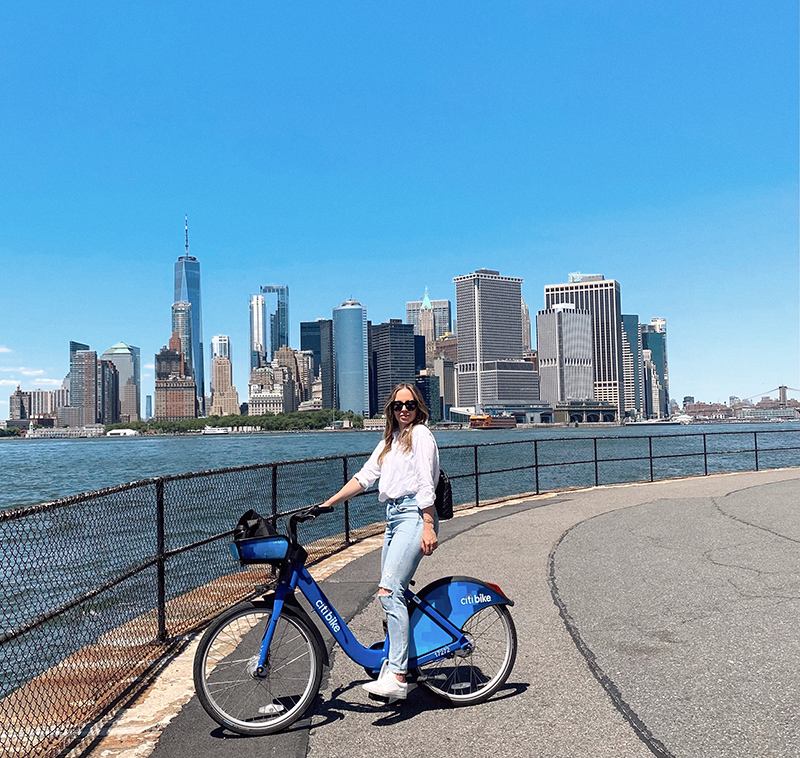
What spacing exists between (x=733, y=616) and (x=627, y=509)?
27.9ft

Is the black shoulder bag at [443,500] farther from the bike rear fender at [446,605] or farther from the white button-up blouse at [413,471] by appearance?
the bike rear fender at [446,605]

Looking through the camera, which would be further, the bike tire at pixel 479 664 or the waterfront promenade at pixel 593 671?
the bike tire at pixel 479 664

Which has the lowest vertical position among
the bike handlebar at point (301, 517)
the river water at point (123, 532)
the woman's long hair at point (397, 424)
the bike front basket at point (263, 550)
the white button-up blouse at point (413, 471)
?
the river water at point (123, 532)

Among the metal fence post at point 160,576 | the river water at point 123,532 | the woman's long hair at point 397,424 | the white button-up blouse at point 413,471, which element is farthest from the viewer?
the river water at point 123,532

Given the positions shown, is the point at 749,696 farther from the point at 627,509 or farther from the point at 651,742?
the point at 627,509

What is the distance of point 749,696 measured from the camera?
5.02 meters

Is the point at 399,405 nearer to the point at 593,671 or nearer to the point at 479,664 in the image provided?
the point at 479,664

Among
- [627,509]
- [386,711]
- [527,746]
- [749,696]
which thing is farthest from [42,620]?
[627,509]

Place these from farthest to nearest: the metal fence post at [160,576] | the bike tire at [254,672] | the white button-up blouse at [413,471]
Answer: the metal fence post at [160,576]
the white button-up blouse at [413,471]
the bike tire at [254,672]

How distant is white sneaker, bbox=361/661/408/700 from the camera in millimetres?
4840

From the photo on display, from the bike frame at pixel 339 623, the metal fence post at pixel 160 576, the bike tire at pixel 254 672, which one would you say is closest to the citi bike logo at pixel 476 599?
the bike frame at pixel 339 623

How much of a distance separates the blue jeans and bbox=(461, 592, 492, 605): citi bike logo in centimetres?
44

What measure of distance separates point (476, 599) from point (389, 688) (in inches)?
31.5

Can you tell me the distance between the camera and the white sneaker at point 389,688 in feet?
15.9
